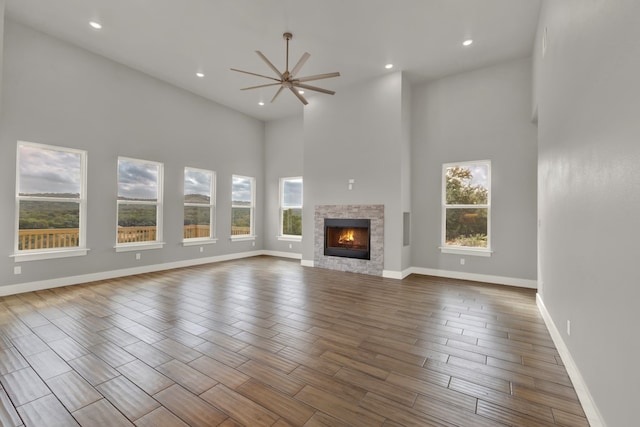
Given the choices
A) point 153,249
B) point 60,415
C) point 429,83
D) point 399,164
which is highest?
point 429,83

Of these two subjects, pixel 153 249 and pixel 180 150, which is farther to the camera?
pixel 180 150

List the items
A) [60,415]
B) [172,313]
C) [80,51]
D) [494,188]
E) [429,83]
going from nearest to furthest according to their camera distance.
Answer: [60,415]
[172,313]
[80,51]
[494,188]
[429,83]

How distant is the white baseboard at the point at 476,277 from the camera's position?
5.00 meters

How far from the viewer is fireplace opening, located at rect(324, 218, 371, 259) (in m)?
6.01

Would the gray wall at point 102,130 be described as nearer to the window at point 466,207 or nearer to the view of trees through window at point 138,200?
the view of trees through window at point 138,200

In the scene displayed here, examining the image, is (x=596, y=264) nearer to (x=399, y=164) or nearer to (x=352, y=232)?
(x=399, y=164)

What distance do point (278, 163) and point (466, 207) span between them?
5111 millimetres

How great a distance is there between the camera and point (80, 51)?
4.88 meters

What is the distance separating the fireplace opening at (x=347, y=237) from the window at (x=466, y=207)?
1560 millimetres

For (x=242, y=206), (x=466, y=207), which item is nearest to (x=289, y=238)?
(x=242, y=206)

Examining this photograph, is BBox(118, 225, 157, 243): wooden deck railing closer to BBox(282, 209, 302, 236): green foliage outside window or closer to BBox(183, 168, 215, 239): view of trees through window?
BBox(183, 168, 215, 239): view of trees through window

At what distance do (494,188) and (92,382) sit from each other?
6.08 metres

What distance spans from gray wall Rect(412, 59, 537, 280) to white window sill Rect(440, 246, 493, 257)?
8 cm

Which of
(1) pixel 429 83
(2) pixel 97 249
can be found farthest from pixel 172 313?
(1) pixel 429 83
